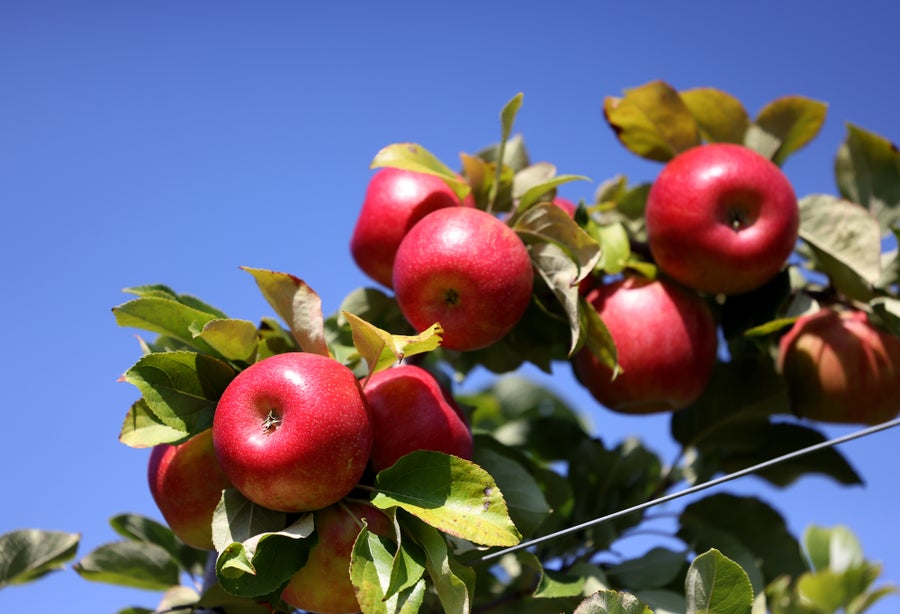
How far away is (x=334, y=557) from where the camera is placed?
4.40 feet

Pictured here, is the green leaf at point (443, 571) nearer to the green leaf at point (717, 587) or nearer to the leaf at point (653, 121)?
the green leaf at point (717, 587)

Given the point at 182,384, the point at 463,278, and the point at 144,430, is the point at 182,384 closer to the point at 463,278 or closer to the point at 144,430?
the point at 144,430

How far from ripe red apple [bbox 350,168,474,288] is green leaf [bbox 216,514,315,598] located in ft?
2.01

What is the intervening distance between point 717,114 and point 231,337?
1173 mm

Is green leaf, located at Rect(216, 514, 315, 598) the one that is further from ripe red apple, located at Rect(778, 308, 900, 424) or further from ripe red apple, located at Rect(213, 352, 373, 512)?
ripe red apple, located at Rect(778, 308, 900, 424)

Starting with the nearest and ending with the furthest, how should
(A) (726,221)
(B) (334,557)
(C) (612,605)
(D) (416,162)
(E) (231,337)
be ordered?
(C) (612,605) < (B) (334,557) < (E) (231,337) < (D) (416,162) < (A) (726,221)

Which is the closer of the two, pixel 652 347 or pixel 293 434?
pixel 293 434

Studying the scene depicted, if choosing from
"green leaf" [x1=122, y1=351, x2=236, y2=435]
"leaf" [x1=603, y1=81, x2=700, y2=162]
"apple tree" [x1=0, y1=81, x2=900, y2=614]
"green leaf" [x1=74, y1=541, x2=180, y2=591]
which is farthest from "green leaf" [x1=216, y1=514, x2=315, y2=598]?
"leaf" [x1=603, y1=81, x2=700, y2=162]

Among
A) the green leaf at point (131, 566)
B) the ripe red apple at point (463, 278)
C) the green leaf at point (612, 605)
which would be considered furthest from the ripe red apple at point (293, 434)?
the green leaf at point (131, 566)

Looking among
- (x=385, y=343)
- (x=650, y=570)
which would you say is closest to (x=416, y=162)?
(x=385, y=343)

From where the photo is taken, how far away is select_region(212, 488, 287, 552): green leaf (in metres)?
1.31

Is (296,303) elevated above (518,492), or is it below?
above

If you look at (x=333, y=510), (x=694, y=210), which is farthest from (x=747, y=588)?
(x=694, y=210)

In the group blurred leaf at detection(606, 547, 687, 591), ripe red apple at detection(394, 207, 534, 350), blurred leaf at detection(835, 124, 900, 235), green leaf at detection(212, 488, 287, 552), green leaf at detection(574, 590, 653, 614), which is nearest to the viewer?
green leaf at detection(574, 590, 653, 614)
